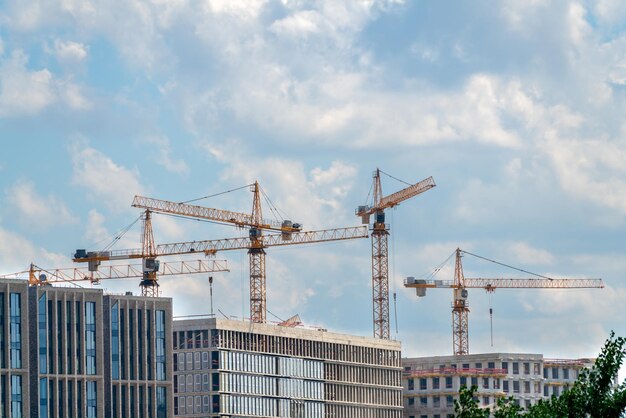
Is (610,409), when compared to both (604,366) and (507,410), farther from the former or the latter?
(507,410)

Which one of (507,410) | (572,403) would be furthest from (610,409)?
(507,410)

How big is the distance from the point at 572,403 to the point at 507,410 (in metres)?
9.86

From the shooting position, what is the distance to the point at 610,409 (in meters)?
121

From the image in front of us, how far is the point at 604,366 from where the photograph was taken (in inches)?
4892

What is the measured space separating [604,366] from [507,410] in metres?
11.0

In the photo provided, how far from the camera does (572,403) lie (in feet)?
406

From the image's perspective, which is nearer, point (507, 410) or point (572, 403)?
point (572, 403)

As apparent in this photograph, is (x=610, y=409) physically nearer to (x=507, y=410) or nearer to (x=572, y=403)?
(x=572, y=403)

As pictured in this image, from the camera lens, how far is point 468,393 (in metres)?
120

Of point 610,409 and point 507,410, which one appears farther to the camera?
point 507,410

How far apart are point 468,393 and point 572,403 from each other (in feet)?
26.8

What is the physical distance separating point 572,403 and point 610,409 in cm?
351

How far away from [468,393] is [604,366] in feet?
33.8

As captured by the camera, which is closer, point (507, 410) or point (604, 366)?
point (604, 366)
